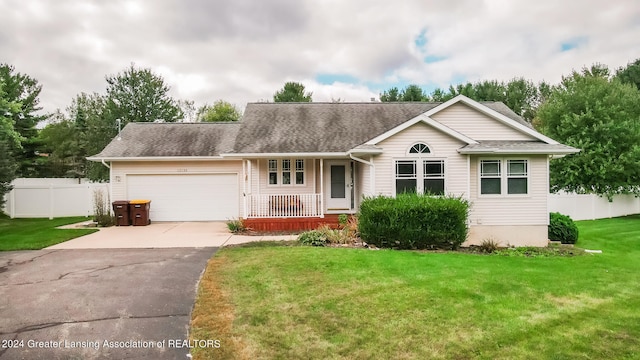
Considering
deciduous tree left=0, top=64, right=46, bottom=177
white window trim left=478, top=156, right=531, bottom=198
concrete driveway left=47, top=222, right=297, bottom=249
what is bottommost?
concrete driveway left=47, top=222, right=297, bottom=249

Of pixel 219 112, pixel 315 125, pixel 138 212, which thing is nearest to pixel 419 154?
pixel 315 125

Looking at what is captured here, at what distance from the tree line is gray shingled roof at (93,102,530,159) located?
12.9ft

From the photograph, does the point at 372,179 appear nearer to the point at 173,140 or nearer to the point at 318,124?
the point at 318,124

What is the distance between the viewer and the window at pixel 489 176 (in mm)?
11680

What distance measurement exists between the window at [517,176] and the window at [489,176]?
0.35 m

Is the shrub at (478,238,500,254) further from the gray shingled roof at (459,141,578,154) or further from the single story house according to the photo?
the gray shingled roof at (459,141,578,154)

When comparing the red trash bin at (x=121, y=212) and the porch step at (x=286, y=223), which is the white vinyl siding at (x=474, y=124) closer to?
the porch step at (x=286, y=223)

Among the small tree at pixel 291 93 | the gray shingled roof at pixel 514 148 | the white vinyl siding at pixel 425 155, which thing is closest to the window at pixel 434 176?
the white vinyl siding at pixel 425 155

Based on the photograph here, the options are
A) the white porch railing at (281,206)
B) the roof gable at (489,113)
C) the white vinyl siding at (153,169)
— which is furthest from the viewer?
the white vinyl siding at (153,169)

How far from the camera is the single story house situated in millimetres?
11562

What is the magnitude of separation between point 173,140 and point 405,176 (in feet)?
37.8

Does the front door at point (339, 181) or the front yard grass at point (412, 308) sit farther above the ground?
the front door at point (339, 181)

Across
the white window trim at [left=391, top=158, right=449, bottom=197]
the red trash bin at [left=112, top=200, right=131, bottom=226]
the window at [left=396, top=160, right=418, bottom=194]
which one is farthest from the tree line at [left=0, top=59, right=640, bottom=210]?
the window at [left=396, top=160, right=418, bottom=194]

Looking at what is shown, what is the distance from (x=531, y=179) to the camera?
11.6 m
